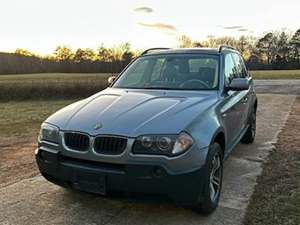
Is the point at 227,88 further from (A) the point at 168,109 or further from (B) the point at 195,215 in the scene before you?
(B) the point at 195,215

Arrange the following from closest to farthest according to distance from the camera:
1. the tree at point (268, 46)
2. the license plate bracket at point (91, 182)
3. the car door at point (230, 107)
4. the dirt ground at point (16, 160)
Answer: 1. the license plate bracket at point (91, 182)
2. the car door at point (230, 107)
3. the dirt ground at point (16, 160)
4. the tree at point (268, 46)

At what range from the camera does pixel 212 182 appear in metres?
4.14

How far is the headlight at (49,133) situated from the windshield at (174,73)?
1.51 meters

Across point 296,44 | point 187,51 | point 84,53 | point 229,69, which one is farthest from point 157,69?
point 296,44

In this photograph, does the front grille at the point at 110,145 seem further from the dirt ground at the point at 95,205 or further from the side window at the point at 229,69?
the side window at the point at 229,69

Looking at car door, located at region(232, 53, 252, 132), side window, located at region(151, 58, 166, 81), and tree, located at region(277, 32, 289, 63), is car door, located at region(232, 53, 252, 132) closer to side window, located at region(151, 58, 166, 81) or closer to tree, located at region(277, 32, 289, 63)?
side window, located at region(151, 58, 166, 81)

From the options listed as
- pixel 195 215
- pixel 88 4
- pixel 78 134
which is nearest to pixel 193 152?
pixel 195 215

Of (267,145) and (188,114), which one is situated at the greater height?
(188,114)

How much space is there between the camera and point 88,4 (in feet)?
49.8

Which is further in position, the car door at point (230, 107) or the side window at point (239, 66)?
the side window at point (239, 66)

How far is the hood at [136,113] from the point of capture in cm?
363

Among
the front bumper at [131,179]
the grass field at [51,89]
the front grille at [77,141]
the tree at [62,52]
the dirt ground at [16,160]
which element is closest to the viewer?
the front bumper at [131,179]

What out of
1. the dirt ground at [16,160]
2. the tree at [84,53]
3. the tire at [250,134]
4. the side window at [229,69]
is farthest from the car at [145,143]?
the tree at [84,53]

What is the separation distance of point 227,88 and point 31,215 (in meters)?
2.85
